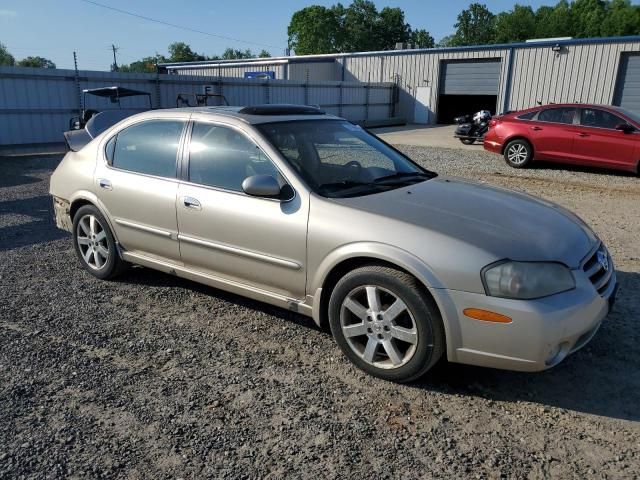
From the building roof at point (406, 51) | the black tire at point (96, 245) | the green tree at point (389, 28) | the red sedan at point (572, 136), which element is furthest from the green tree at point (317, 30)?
the black tire at point (96, 245)

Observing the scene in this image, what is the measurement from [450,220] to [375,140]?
166 cm

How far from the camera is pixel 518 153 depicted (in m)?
12.4

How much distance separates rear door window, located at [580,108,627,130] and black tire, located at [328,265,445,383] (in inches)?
395

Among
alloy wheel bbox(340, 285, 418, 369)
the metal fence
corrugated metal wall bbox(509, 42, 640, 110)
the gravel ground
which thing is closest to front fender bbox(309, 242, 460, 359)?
alloy wheel bbox(340, 285, 418, 369)

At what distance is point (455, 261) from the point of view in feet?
9.62

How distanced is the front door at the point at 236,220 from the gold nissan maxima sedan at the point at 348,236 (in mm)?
10

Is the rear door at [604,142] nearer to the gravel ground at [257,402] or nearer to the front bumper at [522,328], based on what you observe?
the gravel ground at [257,402]

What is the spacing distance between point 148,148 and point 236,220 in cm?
128

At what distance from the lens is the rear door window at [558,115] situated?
11633 millimetres

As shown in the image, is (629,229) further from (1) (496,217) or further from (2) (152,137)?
(2) (152,137)

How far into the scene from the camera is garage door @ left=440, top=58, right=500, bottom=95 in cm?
2827

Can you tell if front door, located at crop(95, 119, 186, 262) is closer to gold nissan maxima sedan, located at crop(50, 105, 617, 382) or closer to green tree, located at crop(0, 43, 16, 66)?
gold nissan maxima sedan, located at crop(50, 105, 617, 382)

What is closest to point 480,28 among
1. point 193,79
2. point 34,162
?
point 193,79

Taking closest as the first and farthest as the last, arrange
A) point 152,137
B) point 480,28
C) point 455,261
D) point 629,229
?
point 455,261, point 152,137, point 629,229, point 480,28
